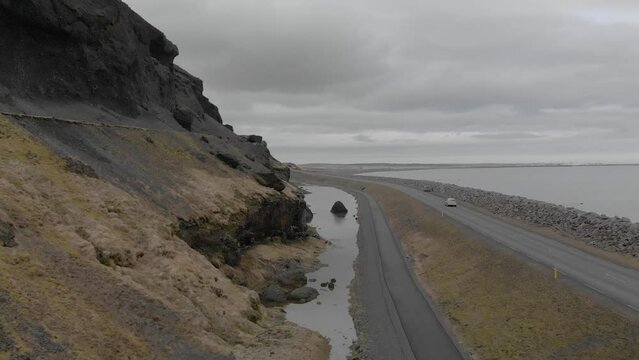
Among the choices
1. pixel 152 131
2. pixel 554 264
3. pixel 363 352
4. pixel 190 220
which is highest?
pixel 152 131

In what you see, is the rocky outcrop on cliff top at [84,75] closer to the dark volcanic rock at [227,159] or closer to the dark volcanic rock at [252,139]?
the dark volcanic rock at [227,159]

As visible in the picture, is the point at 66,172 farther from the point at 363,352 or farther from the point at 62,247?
the point at 363,352

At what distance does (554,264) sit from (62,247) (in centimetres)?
3644

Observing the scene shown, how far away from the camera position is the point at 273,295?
133 ft

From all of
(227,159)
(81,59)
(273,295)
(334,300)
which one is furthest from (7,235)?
(227,159)

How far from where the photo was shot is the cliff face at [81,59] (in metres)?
40.4

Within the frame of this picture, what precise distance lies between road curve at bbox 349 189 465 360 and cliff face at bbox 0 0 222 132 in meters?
31.3

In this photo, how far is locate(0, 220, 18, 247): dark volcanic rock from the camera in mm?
20078

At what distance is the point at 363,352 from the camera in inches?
1208

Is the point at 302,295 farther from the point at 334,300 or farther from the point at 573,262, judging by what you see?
the point at 573,262

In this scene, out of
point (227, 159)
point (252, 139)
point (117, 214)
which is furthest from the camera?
point (252, 139)

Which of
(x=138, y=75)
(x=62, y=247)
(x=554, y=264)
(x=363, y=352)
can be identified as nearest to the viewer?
(x=62, y=247)

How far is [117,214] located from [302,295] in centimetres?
1840

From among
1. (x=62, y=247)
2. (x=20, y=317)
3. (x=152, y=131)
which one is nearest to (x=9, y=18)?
(x=152, y=131)
